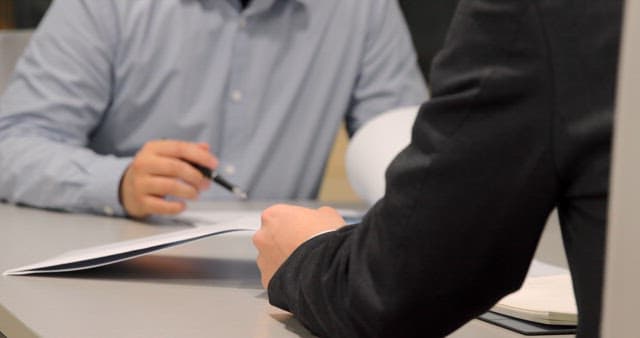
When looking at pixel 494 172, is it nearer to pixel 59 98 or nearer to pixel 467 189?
pixel 467 189

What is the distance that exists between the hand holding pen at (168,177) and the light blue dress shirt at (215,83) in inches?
8.8

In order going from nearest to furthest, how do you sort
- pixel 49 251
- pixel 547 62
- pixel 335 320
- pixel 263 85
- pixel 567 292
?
pixel 547 62, pixel 335 320, pixel 567 292, pixel 49 251, pixel 263 85

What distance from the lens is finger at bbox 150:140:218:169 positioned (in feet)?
4.81

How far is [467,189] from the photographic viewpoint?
670 mm

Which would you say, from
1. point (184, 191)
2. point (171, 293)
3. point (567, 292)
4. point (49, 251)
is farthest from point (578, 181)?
point (184, 191)

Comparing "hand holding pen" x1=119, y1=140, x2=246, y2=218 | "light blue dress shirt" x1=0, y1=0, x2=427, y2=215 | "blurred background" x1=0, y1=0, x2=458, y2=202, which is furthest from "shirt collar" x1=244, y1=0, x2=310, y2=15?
"hand holding pen" x1=119, y1=140, x2=246, y2=218

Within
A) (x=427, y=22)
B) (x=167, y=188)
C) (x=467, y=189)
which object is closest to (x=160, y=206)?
(x=167, y=188)

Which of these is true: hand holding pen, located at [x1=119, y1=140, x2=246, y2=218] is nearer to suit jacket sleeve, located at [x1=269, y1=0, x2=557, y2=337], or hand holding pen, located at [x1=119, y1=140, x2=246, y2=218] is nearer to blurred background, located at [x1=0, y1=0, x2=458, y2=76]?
suit jacket sleeve, located at [x1=269, y1=0, x2=557, y2=337]

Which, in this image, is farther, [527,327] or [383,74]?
[383,74]

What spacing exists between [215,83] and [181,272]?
76cm

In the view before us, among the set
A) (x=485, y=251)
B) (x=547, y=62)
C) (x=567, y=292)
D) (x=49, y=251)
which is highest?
(x=547, y=62)

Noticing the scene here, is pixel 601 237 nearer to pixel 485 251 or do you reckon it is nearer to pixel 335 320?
pixel 485 251

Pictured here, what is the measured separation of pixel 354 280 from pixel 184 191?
74 centimetres

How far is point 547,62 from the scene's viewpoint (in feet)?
2.10
